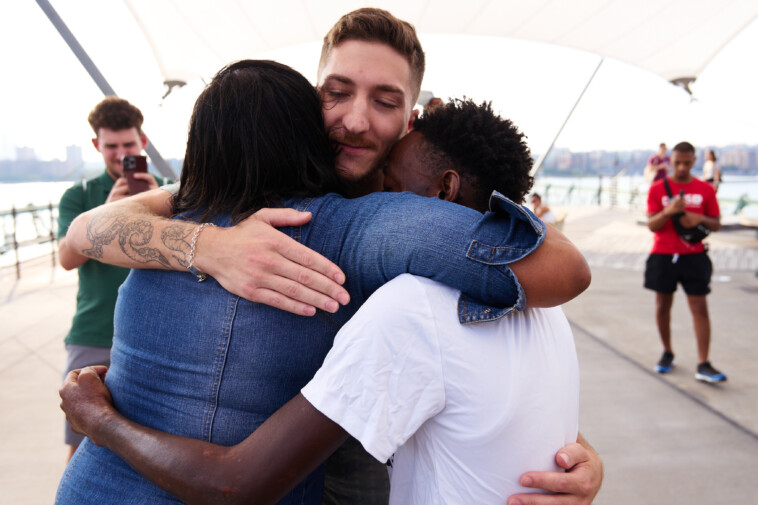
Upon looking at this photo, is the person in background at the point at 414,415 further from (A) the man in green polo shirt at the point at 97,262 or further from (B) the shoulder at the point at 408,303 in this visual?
(A) the man in green polo shirt at the point at 97,262

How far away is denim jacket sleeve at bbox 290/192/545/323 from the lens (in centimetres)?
97

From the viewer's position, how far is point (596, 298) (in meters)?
7.56

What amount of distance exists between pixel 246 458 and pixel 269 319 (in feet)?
0.84

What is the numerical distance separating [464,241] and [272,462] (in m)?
0.51

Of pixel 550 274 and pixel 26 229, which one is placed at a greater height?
pixel 550 274

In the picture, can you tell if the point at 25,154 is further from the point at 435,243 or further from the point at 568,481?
the point at 568,481

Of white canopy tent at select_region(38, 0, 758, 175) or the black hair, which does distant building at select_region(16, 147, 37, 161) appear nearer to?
white canopy tent at select_region(38, 0, 758, 175)

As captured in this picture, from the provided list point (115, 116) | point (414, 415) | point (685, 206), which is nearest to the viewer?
point (414, 415)

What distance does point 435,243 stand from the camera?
38.2 inches

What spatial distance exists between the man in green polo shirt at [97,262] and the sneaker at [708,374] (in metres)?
4.50

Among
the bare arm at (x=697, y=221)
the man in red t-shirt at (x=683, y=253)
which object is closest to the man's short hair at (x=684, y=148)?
the man in red t-shirt at (x=683, y=253)

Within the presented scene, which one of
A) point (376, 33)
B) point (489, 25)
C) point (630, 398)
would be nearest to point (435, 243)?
point (376, 33)

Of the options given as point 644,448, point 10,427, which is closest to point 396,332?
point 644,448

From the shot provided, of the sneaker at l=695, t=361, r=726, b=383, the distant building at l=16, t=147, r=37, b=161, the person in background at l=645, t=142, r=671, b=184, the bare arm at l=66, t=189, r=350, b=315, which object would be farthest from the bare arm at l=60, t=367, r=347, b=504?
the person in background at l=645, t=142, r=671, b=184
